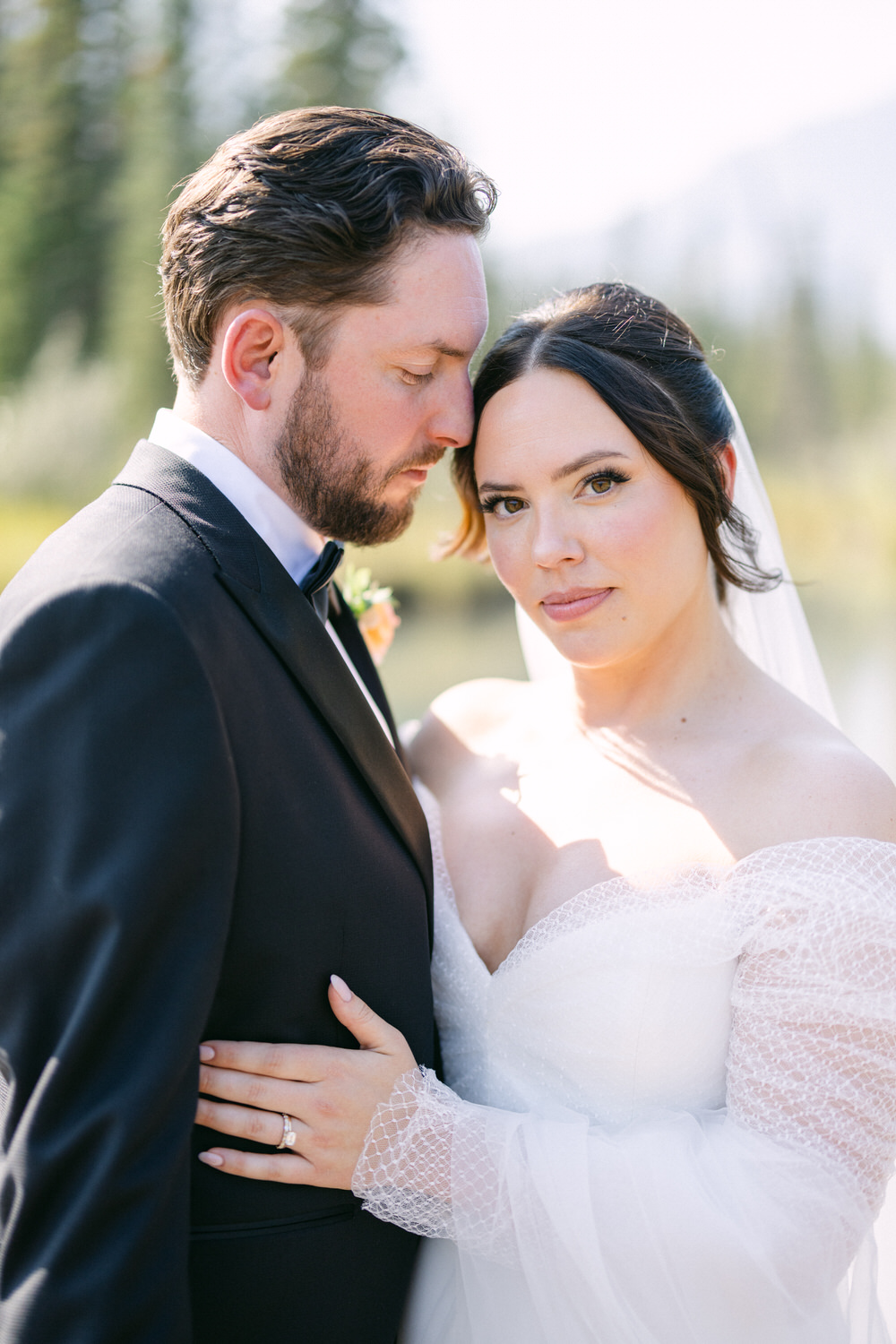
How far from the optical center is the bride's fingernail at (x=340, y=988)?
160cm

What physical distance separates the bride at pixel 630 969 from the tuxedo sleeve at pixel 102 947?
0.89 feet

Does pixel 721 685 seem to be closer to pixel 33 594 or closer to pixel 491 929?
pixel 491 929

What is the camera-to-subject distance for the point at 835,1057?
5.56ft

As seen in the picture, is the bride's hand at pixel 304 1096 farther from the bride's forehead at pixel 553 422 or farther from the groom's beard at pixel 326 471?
the bride's forehead at pixel 553 422

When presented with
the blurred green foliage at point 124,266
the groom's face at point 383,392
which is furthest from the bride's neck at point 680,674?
the blurred green foliage at point 124,266

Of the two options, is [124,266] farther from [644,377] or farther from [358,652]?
[644,377]

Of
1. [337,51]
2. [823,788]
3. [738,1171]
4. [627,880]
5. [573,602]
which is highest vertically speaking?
[337,51]

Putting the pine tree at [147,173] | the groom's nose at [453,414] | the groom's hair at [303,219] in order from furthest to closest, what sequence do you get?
the pine tree at [147,173] → the groom's nose at [453,414] → the groom's hair at [303,219]

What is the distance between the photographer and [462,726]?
2648 millimetres

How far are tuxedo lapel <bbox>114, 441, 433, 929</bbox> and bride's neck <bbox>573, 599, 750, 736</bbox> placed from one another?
76 cm

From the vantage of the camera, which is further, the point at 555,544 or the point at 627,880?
the point at 555,544

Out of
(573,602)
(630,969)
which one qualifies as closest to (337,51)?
(573,602)

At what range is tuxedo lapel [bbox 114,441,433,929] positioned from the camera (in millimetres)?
1574

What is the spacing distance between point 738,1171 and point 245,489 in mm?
1411
